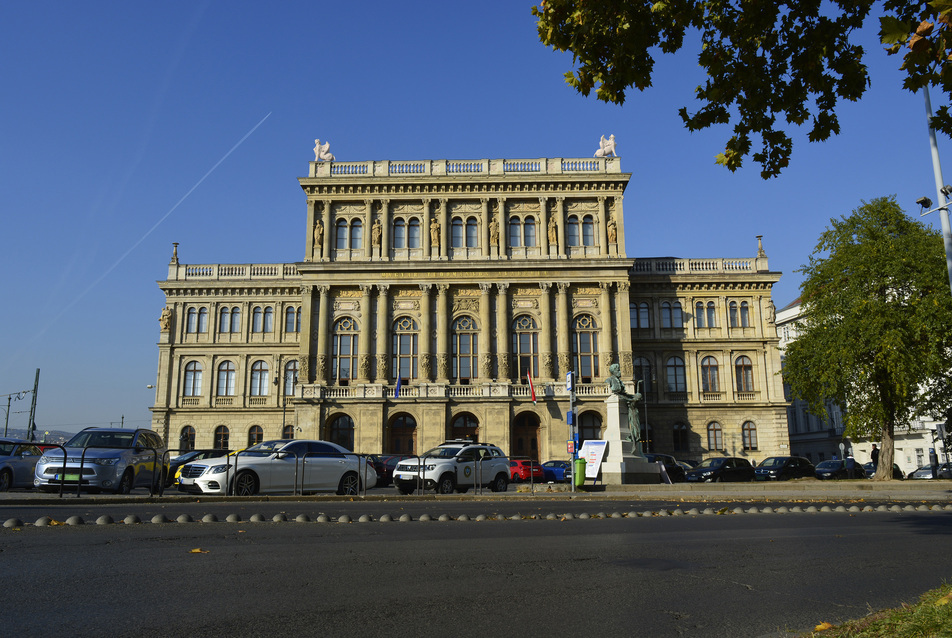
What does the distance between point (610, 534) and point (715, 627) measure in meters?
5.47

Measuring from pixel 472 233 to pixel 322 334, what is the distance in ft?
41.1

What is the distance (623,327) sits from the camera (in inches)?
1916

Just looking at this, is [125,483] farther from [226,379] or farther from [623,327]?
[226,379]

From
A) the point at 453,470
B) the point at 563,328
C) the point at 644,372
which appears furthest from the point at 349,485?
the point at 644,372

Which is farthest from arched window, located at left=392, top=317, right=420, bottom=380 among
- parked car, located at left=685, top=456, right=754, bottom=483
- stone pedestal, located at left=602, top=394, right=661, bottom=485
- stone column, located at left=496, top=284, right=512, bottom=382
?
stone pedestal, located at left=602, top=394, right=661, bottom=485

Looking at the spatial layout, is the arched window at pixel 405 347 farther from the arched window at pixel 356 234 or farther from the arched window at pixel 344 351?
the arched window at pixel 356 234

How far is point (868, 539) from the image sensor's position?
398 inches

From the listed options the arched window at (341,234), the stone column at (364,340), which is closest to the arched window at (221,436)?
the stone column at (364,340)

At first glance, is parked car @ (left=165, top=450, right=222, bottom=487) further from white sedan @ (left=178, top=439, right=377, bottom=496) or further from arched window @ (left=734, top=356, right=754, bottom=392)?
arched window @ (left=734, top=356, right=754, bottom=392)

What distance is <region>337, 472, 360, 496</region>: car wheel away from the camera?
19.2 metres

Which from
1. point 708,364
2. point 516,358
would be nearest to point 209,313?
point 516,358

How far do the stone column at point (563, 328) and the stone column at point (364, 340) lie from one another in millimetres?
12689

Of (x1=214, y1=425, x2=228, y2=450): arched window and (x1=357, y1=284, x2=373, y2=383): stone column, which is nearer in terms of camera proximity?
(x1=357, y1=284, x2=373, y2=383): stone column

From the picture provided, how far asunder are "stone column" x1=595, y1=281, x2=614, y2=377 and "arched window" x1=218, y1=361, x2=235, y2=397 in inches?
1098
